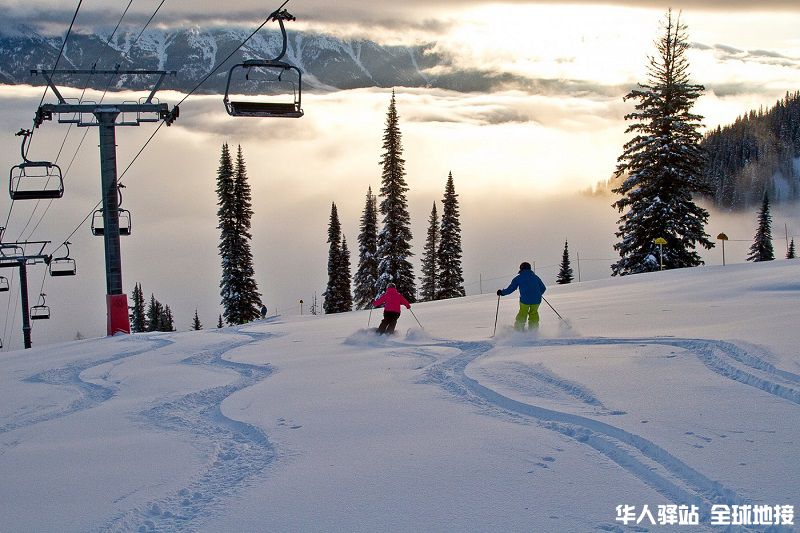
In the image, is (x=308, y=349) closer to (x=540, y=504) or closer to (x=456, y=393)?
(x=456, y=393)

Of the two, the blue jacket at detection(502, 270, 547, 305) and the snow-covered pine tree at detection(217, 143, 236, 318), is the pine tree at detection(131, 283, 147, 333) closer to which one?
the snow-covered pine tree at detection(217, 143, 236, 318)

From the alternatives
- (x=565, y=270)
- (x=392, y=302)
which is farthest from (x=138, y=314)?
(x=392, y=302)

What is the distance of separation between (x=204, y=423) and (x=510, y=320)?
10973 millimetres

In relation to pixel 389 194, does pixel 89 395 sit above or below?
below

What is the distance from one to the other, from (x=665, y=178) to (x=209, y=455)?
120ft

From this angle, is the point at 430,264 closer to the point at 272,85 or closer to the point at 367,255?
the point at 367,255

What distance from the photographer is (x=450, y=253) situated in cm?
6025

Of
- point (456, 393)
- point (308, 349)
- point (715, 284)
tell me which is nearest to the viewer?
point (456, 393)

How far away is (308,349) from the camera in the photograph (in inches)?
562

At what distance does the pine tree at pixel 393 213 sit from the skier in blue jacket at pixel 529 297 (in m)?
36.9

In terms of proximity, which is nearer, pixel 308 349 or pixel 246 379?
pixel 246 379

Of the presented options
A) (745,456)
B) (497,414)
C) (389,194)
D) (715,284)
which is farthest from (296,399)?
(389,194)

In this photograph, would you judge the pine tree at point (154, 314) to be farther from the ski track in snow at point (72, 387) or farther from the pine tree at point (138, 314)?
the ski track in snow at point (72, 387)

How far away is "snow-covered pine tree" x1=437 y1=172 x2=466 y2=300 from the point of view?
60.1 meters
